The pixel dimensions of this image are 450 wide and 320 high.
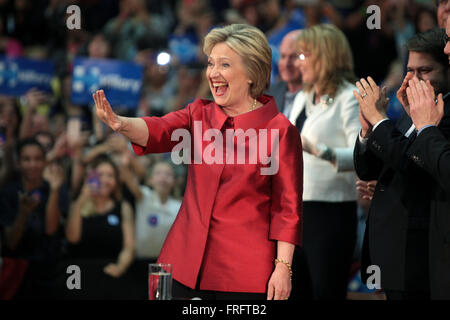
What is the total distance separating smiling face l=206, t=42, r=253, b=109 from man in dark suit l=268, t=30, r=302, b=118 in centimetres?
113

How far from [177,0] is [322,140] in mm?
4020

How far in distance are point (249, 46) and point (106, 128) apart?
11.2 feet

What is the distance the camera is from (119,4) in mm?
6707

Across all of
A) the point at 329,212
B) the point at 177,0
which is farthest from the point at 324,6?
the point at 329,212

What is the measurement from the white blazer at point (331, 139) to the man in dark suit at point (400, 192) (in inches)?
26.3

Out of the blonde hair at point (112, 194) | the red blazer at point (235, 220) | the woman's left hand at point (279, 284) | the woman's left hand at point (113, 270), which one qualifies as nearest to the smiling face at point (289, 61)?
the red blazer at point (235, 220)

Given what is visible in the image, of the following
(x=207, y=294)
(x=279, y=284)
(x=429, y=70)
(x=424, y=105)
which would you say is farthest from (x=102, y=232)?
(x=424, y=105)

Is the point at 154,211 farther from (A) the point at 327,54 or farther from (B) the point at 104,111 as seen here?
(B) the point at 104,111

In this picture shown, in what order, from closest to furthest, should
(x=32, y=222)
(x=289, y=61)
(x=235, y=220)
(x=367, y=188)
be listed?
(x=235, y=220) → (x=367, y=188) → (x=289, y=61) → (x=32, y=222)

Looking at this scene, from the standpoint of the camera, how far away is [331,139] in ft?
10.6

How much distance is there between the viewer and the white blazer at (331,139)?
3.19 metres

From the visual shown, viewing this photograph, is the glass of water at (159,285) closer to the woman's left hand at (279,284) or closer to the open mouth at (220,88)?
the woman's left hand at (279,284)

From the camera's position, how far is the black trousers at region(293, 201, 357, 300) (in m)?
3.20

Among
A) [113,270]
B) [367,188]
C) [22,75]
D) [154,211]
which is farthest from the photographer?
[22,75]
